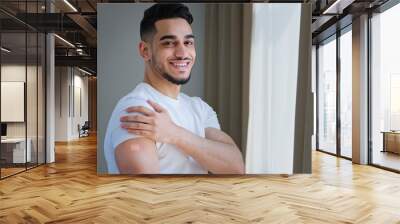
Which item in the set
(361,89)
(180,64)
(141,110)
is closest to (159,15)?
(180,64)

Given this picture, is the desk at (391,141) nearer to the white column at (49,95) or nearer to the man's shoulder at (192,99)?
the man's shoulder at (192,99)

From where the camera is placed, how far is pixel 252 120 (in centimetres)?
646

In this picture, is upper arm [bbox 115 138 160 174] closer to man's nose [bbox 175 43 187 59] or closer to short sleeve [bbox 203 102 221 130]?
short sleeve [bbox 203 102 221 130]

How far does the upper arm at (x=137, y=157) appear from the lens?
609 cm

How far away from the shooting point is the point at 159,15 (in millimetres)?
6320

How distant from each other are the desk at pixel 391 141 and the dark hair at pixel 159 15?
4562 millimetres

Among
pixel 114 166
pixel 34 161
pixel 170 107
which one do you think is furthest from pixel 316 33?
pixel 34 161

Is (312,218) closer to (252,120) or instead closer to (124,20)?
(252,120)

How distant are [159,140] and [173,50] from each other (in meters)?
1.43

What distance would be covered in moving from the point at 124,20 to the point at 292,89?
297cm

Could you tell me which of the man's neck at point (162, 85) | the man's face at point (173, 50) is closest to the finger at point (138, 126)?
the man's neck at point (162, 85)

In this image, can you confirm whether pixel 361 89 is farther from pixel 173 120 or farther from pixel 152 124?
pixel 152 124

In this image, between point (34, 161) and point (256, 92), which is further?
point (34, 161)

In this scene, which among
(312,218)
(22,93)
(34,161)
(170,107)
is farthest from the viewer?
(34,161)
